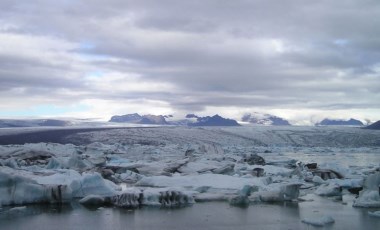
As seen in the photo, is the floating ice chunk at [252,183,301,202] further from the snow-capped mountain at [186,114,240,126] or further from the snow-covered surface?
the snow-capped mountain at [186,114,240,126]

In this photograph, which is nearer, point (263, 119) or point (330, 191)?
point (330, 191)

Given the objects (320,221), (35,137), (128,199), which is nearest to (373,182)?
(320,221)

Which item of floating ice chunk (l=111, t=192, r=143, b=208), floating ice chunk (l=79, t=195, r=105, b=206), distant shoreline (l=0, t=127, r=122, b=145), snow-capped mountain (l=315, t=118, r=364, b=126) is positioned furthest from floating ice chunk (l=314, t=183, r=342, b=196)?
snow-capped mountain (l=315, t=118, r=364, b=126)

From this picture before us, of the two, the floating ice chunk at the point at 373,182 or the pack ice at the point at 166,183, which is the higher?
the floating ice chunk at the point at 373,182

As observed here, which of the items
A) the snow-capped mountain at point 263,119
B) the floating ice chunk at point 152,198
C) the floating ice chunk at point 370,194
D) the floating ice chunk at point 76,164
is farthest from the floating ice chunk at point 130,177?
the snow-capped mountain at point 263,119

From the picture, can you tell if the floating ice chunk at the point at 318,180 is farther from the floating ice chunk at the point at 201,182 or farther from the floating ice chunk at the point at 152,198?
the floating ice chunk at the point at 152,198

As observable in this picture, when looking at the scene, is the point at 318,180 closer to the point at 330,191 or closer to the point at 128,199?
the point at 330,191
